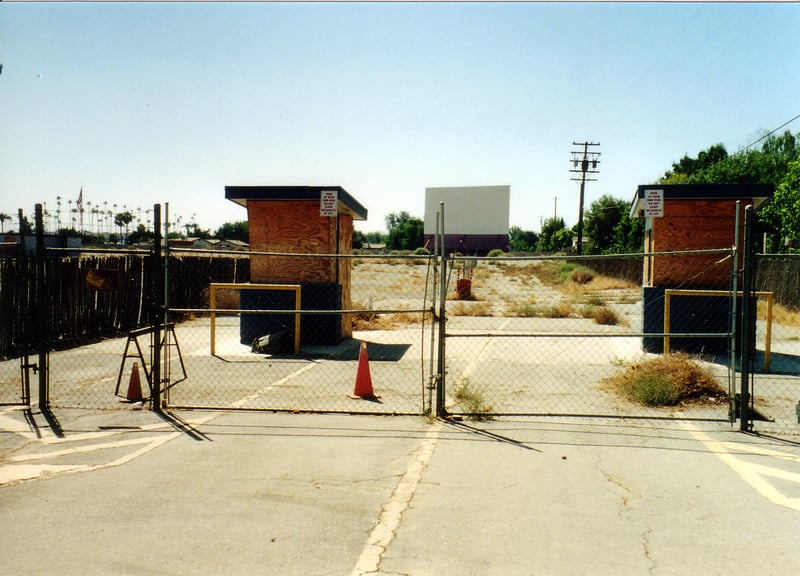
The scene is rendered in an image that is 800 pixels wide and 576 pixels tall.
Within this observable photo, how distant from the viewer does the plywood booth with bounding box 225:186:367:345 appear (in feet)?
42.4

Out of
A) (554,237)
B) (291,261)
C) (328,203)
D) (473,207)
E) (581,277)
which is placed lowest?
(581,277)

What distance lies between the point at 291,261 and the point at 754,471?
9805 millimetres

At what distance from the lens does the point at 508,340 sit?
47.6 feet

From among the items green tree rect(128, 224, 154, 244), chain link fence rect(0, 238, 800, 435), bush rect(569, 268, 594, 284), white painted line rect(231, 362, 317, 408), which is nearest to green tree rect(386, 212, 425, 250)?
green tree rect(128, 224, 154, 244)

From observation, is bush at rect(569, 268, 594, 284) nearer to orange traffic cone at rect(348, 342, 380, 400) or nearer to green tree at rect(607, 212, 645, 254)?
green tree at rect(607, 212, 645, 254)

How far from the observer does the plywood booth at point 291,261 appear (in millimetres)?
12938

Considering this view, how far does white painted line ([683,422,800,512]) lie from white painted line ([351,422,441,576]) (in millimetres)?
2707

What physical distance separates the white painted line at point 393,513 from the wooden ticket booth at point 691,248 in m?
8.03

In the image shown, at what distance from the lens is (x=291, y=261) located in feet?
43.3

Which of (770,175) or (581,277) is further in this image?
(770,175)

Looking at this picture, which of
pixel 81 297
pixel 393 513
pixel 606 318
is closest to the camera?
pixel 393 513

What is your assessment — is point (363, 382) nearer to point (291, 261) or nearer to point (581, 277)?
point (291, 261)

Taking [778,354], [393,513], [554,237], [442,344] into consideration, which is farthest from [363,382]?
[554,237]

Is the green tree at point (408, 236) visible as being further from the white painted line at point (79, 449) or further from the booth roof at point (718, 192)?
the white painted line at point (79, 449)
